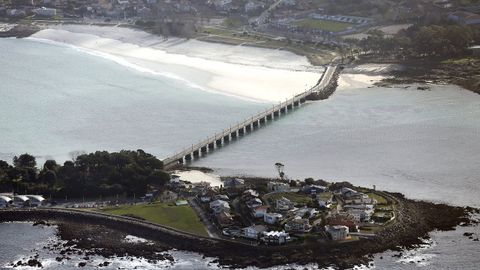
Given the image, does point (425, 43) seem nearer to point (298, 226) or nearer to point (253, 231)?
point (298, 226)

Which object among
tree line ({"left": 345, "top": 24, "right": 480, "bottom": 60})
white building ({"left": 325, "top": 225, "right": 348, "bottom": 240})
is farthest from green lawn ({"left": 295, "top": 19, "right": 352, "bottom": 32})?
white building ({"left": 325, "top": 225, "right": 348, "bottom": 240})

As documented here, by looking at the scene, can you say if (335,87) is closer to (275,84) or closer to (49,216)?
Result: (275,84)

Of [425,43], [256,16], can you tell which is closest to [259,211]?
[425,43]

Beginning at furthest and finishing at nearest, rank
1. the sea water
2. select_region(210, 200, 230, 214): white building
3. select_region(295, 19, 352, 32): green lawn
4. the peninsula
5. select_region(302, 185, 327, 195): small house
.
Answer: select_region(295, 19, 352, 32): green lawn < select_region(302, 185, 327, 195): small house < the sea water < select_region(210, 200, 230, 214): white building < the peninsula

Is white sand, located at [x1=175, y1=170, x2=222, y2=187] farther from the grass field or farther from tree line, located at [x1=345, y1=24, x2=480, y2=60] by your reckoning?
tree line, located at [x1=345, y1=24, x2=480, y2=60]

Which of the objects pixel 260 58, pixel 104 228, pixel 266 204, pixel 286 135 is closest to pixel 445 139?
pixel 286 135

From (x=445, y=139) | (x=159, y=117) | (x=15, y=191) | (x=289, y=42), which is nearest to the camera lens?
(x=15, y=191)
